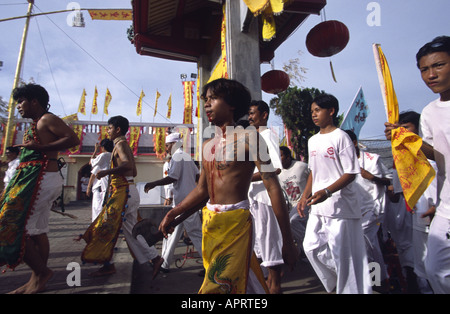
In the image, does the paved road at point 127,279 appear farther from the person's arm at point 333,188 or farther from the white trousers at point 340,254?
the person's arm at point 333,188

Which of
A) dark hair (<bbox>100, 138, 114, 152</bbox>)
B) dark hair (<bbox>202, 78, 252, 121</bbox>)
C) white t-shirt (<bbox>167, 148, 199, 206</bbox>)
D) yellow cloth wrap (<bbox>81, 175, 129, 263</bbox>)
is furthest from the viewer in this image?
dark hair (<bbox>100, 138, 114, 152</bbox>)

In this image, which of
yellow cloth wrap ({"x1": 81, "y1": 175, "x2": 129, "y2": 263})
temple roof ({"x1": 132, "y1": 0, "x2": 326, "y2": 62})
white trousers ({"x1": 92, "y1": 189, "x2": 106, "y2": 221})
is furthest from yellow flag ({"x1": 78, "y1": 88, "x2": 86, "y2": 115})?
yellow cloth wrap ({"x1": 81, "y1": 175, "x2": 129, "y2": 263})

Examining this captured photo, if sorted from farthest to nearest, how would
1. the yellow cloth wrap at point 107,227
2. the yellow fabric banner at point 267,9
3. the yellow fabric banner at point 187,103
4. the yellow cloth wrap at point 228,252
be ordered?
the yellow fabric banner at point 187,103 → the yellow fabric banner at point 267,9 → the yellow cloth wrap at point 107,227 → the yellow cloth wrap at point 228,252

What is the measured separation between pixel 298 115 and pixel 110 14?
9008mm

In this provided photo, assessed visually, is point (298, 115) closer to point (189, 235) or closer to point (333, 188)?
point (189, 235)

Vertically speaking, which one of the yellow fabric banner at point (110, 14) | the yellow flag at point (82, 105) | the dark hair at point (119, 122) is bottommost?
the dark hair at point (119, 122)

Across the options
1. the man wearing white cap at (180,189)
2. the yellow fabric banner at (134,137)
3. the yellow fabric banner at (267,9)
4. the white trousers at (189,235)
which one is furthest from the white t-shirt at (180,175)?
the yellow fabric banner at (134,137)

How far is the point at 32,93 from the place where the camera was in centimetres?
298

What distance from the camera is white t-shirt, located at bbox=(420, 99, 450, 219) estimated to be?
5.51 ft

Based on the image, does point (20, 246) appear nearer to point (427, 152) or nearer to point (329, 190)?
point (329, 190)

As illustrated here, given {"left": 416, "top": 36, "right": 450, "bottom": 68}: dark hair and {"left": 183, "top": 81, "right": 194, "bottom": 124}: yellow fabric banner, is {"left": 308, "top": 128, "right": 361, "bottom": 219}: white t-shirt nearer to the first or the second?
{"left": 416, "top": 36, "right": 450, "bottom": 68}: dark hair

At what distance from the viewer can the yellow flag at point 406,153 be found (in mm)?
1693

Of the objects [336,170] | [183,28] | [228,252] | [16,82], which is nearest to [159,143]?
[16,82]
